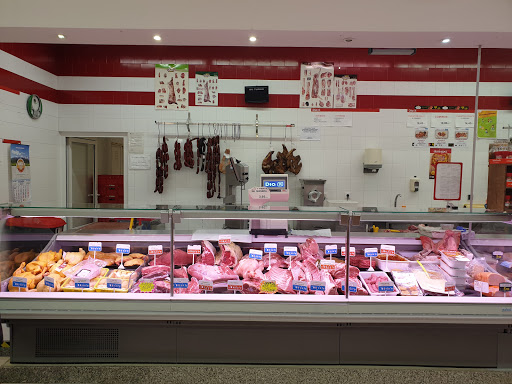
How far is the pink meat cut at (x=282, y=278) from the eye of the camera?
9.37ft

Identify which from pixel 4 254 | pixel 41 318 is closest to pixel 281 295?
pixel 41 318

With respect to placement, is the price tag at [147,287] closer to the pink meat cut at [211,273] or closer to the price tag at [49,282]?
the pink meat cut at [211,273]

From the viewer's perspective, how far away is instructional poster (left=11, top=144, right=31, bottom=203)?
5.03 metres

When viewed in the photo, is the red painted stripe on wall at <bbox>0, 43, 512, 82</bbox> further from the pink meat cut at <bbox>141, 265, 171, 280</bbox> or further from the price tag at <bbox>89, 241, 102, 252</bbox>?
the pink meat cut at <bbox>141, 265, 171, 280</bbox>

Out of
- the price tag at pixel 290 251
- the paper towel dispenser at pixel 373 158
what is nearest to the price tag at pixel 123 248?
the price tag at pixel 290 251

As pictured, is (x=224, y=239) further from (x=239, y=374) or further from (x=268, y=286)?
(x=239, y=374)

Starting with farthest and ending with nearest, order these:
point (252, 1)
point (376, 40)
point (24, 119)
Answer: point (24, 119) < point (376, 40) < point (252, 1)

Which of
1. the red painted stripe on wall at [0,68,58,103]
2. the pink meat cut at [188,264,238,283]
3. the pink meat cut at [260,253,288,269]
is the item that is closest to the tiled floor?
the pink meat cut at [188,264,238,283]

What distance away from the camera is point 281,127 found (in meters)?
6.48

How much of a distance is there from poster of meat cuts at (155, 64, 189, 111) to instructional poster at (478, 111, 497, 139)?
5.13 m

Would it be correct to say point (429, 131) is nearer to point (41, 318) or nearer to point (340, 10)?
point (340, 10)

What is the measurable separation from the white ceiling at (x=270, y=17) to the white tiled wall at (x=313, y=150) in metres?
2.17

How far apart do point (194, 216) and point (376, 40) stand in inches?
132

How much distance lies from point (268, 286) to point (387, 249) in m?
1.13
